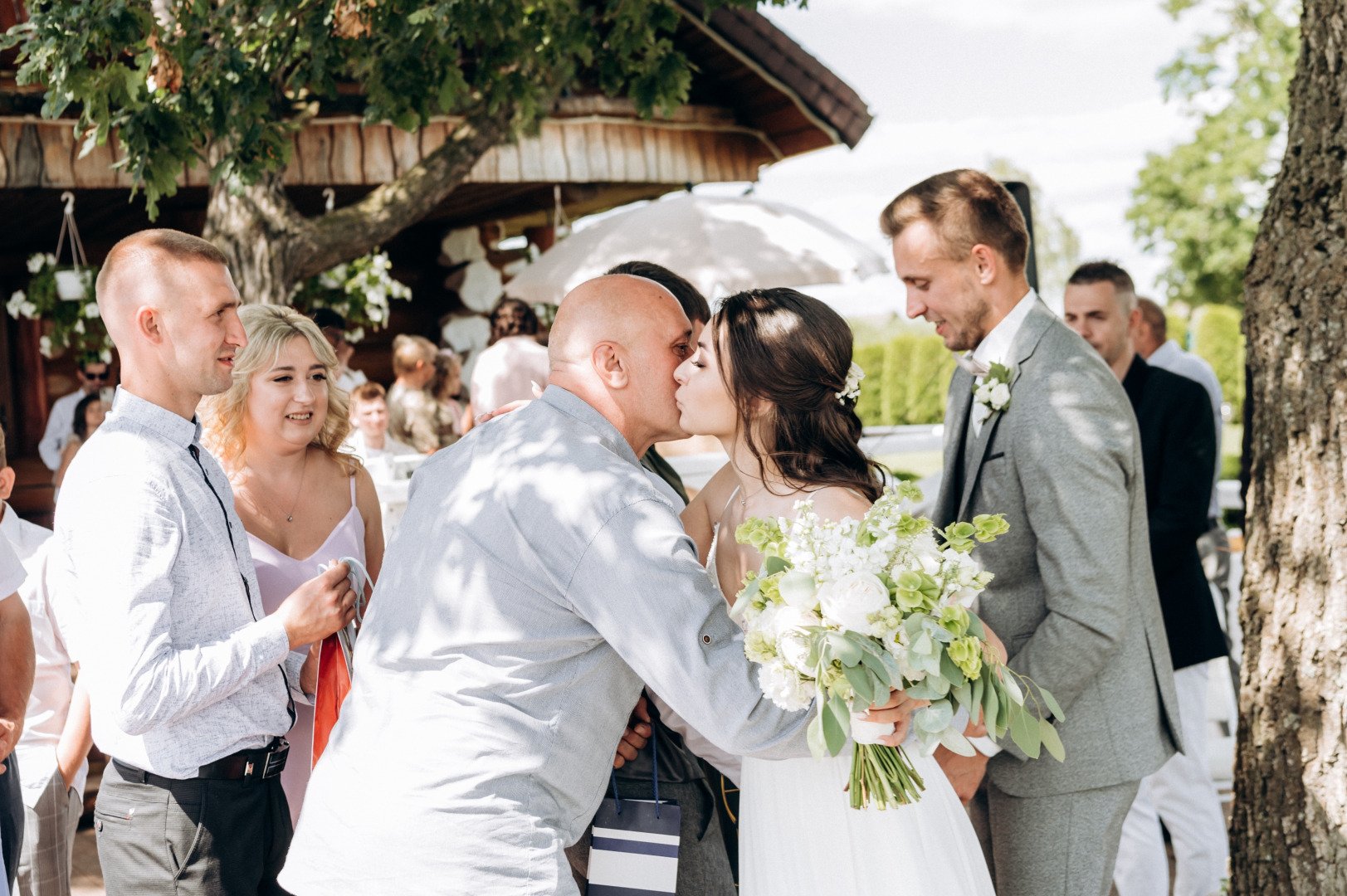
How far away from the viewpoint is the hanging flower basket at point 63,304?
7.79 metres

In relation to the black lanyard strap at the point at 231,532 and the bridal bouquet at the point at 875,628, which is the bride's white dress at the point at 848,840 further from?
the black lanyard strap at the point at 231,532

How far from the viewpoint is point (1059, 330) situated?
265cm

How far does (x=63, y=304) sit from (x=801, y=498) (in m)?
7.37

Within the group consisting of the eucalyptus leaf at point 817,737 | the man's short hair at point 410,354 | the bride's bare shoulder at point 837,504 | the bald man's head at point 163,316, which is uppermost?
the bald man's head at point 163,316

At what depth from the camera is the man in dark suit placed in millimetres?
4203

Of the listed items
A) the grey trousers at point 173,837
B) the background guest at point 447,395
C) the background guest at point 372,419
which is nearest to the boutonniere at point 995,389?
the grey trousers at point 173,837

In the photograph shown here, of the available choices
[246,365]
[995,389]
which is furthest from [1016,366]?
[246,365]

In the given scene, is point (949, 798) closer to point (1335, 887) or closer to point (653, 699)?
point (653, 699)

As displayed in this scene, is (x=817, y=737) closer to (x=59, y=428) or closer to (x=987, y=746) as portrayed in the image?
(x=987, y=746)

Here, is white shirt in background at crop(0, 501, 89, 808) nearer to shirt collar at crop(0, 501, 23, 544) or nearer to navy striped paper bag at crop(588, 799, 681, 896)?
shirt collar at crop(0, 501, 23, 544)

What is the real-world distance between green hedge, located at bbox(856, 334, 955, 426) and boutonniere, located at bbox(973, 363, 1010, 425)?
30674 mm

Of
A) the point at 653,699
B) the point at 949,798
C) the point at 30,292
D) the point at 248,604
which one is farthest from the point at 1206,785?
→ the point at 30,292

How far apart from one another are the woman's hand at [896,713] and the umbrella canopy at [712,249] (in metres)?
5.27

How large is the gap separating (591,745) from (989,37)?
18652 cm
